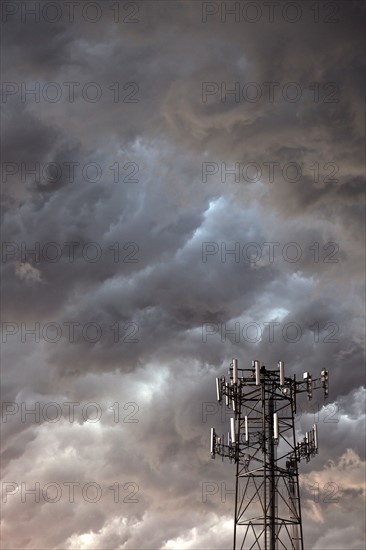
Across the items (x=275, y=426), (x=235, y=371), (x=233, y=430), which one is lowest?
(x=275, y=426)

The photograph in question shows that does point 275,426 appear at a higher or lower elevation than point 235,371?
lower

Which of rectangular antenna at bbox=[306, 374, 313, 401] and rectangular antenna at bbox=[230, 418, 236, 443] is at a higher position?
rectangular antenna at bbox=[306, 374, 313, 401]

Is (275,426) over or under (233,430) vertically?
under

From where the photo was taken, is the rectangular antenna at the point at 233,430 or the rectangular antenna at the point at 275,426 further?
the rectangular antenna at the point at 233,430

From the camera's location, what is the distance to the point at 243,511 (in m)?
59.8

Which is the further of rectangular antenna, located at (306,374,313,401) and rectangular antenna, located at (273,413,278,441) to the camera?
rectangular antenna, located at (306,374,313,401)

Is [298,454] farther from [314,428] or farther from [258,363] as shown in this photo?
[258,363]

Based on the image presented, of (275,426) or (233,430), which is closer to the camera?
(275,426)

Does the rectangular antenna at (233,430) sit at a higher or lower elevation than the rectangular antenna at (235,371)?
lower

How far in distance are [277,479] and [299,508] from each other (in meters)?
2.67

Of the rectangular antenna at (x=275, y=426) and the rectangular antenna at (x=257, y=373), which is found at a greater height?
the rectangular antenna at (x=257, y=373)

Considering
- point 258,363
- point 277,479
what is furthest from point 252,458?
point 258,363

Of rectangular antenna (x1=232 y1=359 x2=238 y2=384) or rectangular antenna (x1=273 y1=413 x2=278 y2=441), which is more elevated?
rectangular antenna (x1=232 y1=359 x2=238 y2=384)

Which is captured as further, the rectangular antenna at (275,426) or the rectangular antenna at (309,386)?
the rectangular antenna at (309,386)
